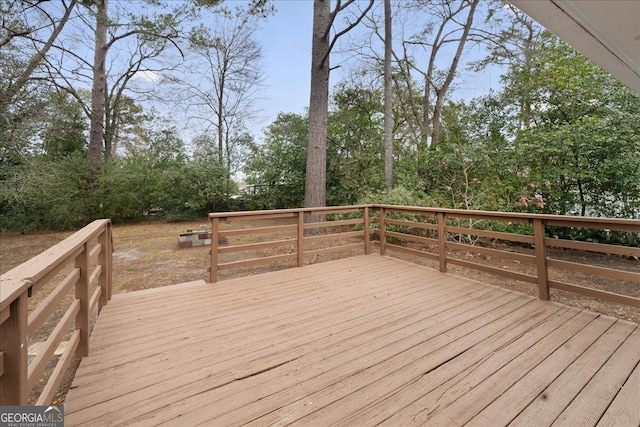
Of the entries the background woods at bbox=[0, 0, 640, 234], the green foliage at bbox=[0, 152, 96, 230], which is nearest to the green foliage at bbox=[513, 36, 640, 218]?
the background woods at bbox=[0, 0, 640, 234]

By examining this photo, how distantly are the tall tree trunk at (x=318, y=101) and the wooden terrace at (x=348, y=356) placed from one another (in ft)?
10.6

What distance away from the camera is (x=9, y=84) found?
16.5 feet

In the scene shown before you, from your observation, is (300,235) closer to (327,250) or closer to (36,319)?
(327,250)

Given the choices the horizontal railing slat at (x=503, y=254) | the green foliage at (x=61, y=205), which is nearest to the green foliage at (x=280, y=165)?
the green foliage at (x=61, y=205)

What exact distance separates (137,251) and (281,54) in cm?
857

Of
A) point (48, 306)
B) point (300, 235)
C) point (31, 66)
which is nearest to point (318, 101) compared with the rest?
point (300, 235)

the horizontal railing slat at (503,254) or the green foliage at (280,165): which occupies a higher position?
the green foliage at (280,165)

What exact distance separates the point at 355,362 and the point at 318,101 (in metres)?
5.28

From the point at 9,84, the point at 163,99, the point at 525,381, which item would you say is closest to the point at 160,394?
the point at 525,381

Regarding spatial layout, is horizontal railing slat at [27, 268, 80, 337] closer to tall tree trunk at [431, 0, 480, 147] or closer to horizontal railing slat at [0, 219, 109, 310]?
horizontal railing slat at [0, 219, 109, 310]

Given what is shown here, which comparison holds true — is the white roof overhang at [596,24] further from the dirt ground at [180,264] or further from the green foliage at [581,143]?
the green foliage at [581,143]

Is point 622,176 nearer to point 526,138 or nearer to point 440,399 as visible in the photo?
point 526,138

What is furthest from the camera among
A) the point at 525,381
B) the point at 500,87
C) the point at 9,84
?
the point at 500,87

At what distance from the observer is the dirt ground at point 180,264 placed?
336cm
